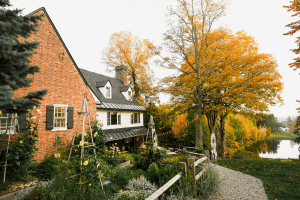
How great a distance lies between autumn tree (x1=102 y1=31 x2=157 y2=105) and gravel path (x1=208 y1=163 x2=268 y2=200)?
19.5 m

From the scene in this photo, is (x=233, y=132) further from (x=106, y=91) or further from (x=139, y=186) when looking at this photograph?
(x=139, y=186)

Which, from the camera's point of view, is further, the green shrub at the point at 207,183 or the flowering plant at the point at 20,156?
the flowering plant at the point at 20,156

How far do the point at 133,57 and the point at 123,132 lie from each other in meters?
14.2

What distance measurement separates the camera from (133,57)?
86.6 ft

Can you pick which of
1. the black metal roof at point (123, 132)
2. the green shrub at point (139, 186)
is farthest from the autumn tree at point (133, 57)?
the green shrub at point (139, 186)

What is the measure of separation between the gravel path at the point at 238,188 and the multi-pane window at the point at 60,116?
357 inches

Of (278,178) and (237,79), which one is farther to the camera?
(237,79)

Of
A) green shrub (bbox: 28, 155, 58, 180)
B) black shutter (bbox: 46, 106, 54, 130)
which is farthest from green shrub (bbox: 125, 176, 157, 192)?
black shutter (bbox: 46, 106, 54, 130)

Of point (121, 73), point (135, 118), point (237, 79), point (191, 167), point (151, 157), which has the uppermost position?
point (121, 73)

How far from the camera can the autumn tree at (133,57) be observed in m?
26.1

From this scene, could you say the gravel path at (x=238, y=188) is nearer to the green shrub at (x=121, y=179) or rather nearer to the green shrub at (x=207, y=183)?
the green shrub at (x=207, y=183)

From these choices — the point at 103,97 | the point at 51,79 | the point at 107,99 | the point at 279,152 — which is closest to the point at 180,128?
A: the point at 107,99

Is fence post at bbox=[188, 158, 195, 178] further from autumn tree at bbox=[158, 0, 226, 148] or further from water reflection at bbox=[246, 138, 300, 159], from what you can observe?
water reflection at bbox=[246, 138, 300, 159]

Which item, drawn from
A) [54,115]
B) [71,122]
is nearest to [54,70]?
[54,115]
